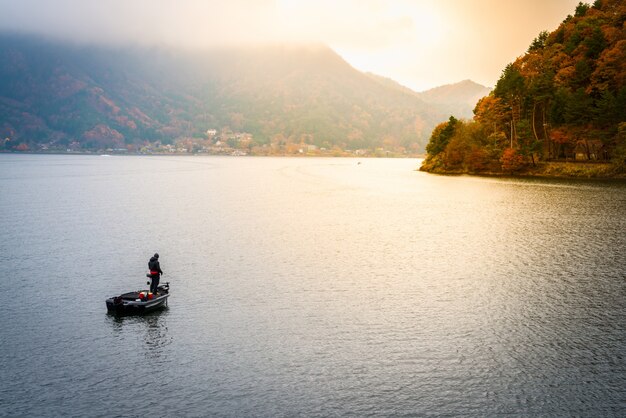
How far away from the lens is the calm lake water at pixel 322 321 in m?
20.6

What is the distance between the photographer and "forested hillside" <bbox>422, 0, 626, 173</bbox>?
114m

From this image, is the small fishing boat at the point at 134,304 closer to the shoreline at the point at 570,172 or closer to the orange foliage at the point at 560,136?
the shoreline at the point at 570,172

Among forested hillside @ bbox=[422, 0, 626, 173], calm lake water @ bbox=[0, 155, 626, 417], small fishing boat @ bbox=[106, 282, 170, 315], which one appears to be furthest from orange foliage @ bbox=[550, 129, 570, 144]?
small fishing boat @ bbox=[106, 282, 170, 315]

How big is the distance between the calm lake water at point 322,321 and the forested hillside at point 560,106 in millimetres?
59828

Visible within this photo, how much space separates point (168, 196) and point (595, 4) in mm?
141131

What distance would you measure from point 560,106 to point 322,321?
119m

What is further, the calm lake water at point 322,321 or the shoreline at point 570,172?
the shoreline at point 570,172

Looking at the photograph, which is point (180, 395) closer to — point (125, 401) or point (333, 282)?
point (125, 401)

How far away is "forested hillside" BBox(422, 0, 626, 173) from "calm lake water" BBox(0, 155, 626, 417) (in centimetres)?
5983

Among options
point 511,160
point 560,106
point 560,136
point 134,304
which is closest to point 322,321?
point 134,304

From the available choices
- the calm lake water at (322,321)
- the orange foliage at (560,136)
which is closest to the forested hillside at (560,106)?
the orange foliage at (560,136)

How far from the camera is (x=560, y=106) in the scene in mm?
121500

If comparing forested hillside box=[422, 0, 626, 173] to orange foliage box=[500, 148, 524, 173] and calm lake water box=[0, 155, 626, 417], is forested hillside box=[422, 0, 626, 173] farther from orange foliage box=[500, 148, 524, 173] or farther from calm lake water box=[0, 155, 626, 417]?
calm lake water box=[0, 155, 626, 417]

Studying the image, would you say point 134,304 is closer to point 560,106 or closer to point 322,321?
point 322,321
